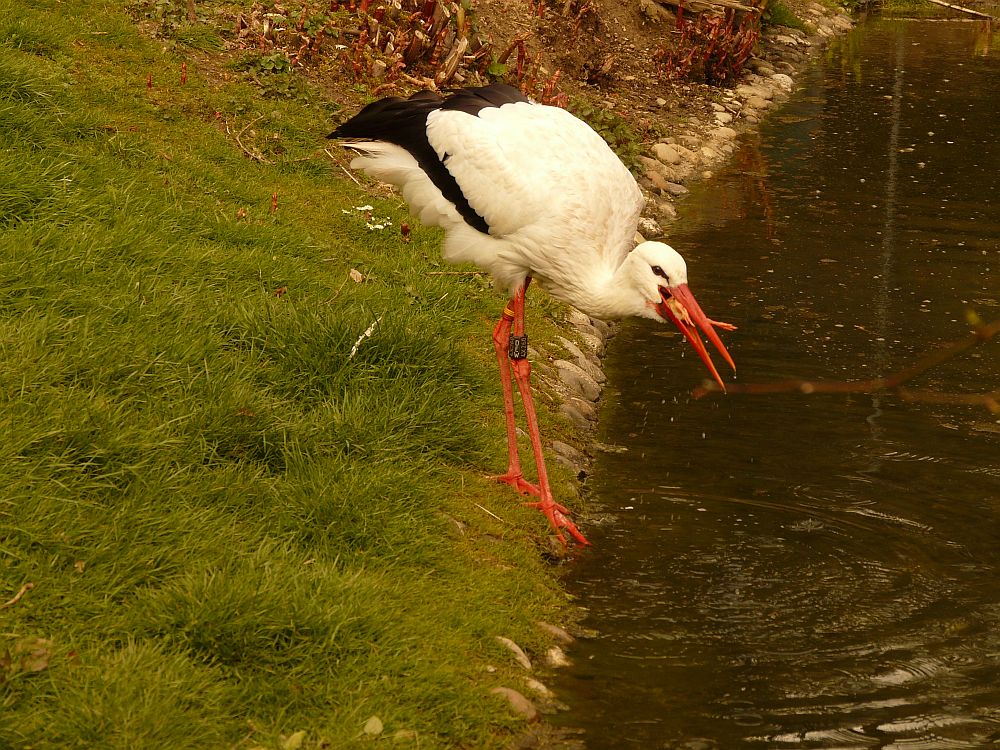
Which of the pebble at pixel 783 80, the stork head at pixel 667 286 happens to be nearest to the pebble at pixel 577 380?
the stork head at pixel 667 286

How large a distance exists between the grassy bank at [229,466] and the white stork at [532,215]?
36 centimetres

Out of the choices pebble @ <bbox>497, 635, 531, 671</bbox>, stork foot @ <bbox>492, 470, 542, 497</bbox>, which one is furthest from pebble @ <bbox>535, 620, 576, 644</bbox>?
stork foot @ <bbox>492, 470, 542, 497</bbox>

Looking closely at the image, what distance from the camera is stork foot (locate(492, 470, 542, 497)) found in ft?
16.9

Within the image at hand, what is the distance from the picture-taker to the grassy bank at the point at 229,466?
3309mm

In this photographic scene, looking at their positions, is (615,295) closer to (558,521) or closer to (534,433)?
(534,433)

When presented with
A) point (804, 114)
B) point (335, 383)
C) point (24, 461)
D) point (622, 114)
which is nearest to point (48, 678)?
point (24, 461)

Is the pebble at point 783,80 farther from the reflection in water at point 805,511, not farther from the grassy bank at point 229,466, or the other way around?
the grassy bank at point 229,466

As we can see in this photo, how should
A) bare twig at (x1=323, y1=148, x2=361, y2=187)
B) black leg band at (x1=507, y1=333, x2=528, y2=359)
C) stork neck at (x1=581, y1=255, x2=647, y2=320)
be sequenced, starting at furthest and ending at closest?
bare twig at (x1=323, y1=148, x2=361, y2=187) → black leg band at (x1=507, y1=333, x2=528, y2=359) → stork neck at (x1=581, y1=255, x2=647, y2=320)

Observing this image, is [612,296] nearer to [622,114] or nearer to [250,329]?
[250,329]

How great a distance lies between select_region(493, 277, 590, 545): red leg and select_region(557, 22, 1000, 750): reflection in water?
17cm

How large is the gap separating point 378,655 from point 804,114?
11.1 meters

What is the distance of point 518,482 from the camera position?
5.17 meters

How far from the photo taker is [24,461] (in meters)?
3.76

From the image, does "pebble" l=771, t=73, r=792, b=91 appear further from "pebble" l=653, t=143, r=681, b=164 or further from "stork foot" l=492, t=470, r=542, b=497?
"stork foot" l=492, t=470, r=542, b=497
